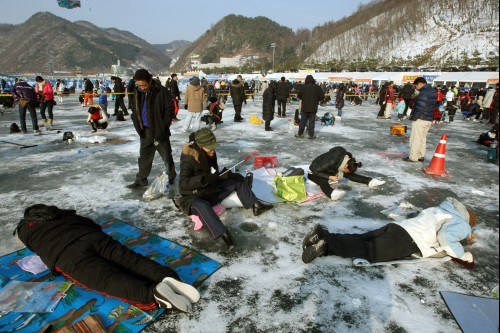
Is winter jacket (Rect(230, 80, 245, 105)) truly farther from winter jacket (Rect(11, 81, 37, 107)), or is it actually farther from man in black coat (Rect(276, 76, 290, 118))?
winter jacket (Rect(11, 81, 37, 107))

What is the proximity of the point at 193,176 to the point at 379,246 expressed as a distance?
221cm

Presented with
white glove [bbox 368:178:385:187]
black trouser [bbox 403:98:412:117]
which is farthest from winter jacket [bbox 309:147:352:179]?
black trouser [bbox 403:98:412:117]

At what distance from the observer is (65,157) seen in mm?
6766

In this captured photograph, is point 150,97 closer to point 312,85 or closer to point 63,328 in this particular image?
point 63,328

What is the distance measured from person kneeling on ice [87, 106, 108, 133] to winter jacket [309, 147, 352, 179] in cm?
766

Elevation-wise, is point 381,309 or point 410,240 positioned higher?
point 410,240

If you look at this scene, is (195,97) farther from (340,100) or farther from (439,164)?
(340,100)

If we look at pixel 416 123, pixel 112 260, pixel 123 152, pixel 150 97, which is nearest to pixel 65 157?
pixel 123 152

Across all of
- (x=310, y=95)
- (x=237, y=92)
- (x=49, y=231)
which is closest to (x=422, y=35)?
(x=237, y=92)

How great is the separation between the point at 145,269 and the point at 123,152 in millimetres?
5417

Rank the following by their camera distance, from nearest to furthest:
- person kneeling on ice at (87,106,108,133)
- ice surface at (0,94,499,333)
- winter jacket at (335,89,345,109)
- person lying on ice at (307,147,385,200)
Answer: ice surface at (0,94,499,333) < person lying on ice at (307,147,385,200) < person kneeling on ice at (87,106,108,133) < winter jacket at (335,89,345,109)

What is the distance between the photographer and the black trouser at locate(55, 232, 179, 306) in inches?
91.1

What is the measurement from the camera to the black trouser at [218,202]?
129 inches

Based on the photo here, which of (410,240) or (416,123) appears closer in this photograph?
(410,240)
